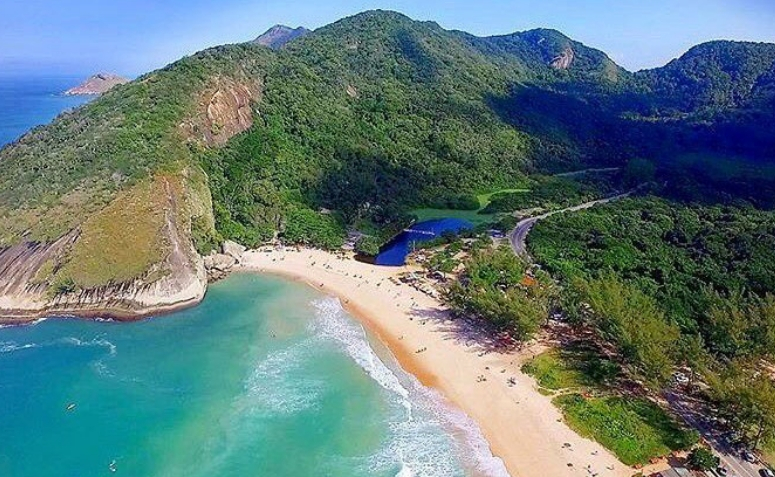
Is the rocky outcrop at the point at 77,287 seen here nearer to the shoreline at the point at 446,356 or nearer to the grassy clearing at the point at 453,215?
the shoreline at the point at 446,356

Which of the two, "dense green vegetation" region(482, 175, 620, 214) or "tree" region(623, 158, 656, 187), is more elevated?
→ "tree" region(623, 158, 656, 187)

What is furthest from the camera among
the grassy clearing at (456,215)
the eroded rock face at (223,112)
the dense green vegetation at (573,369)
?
the grassy clearing at (456,215)

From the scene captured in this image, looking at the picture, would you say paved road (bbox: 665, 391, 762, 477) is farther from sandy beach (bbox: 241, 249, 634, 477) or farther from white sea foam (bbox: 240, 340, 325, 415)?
white sea foam (bbox: 240, 340, 325, 415)

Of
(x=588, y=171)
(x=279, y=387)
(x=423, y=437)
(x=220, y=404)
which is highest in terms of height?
(x=588, y=171)

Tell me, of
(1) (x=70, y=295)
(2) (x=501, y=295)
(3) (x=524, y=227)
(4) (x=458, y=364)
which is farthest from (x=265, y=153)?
(4) (x=458, y=364)

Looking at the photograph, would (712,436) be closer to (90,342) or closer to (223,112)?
(90,342)

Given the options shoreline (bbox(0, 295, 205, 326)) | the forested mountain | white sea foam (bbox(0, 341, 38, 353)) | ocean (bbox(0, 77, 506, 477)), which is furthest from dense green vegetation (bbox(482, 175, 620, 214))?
white sea foam (bbox(0, 341, 38, 353))

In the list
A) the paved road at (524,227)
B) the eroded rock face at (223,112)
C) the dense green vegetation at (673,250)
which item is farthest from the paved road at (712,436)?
the eroded rock face at (223,112)
